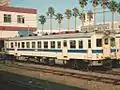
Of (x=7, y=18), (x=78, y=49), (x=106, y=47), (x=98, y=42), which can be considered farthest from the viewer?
(x=7, y=18)

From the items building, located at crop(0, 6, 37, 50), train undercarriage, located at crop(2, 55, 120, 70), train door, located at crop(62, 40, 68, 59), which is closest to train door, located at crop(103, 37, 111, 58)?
train undercarriage, located at crop(2, 55, 120, 70)

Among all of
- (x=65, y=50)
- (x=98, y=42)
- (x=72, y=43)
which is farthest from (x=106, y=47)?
(x=65, y=50)

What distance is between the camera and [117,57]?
26.1 metres

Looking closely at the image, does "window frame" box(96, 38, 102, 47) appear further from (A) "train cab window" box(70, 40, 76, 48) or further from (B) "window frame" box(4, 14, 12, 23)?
(B) "window frame" box(4, 14, 12, 23)

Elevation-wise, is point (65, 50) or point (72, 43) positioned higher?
point (72, 43)

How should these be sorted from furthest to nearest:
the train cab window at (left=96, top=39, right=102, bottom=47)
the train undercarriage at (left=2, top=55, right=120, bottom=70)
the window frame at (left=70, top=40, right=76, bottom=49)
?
the window frame at (left=70, top=40, right=76, bottom=49) → the train undercarriage at (left=2, top=55, right=120, bottom=70) → the train cab window at (left=96, top=39, right=102, bottom=47)

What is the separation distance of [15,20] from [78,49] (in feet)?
122

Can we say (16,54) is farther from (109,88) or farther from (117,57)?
(109,88)

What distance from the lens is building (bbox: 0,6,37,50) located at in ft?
195

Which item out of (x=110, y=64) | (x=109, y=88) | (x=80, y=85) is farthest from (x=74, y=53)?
(x=109, y=88)

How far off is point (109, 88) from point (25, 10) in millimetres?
48402

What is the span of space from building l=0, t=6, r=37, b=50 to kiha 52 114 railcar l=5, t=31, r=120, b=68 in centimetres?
2736

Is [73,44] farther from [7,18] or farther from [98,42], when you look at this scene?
[7,18]

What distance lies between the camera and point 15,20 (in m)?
61.5
